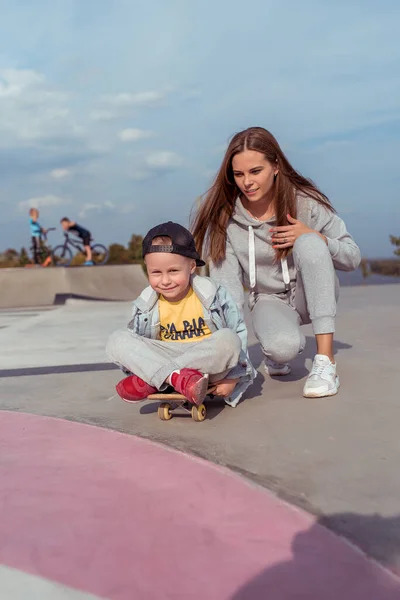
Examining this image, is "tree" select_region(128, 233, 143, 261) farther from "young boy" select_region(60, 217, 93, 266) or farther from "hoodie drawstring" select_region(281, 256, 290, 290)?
"hoodie drawstring" select_region(281, 256, 290, 290)

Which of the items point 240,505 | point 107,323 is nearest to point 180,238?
point 240,505

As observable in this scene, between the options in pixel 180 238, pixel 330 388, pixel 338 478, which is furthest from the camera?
pixel 330 388

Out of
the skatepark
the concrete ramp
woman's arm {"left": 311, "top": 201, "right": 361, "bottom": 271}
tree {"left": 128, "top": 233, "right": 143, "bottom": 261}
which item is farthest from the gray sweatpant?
tree {"left": 128, "top": 233, "right": 143, "bottom": 261}

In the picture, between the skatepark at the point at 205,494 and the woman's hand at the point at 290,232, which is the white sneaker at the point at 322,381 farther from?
the woman's hand at the point at 290,232

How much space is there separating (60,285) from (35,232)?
3979 mm

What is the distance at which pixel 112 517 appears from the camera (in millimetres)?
1704

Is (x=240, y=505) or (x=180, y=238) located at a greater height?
(x=180, y=238)

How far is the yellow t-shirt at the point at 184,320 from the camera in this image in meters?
2.78

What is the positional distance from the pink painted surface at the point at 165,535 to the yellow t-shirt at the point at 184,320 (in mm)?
673

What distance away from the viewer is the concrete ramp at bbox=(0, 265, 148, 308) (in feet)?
34.5

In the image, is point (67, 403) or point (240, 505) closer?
point (240, 505)

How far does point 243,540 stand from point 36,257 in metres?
13.4

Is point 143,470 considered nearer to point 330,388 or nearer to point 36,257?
point 330,388

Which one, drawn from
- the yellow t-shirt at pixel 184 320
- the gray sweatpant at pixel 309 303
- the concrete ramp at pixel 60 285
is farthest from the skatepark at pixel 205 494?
the concrete ramp at pixel 60 285
